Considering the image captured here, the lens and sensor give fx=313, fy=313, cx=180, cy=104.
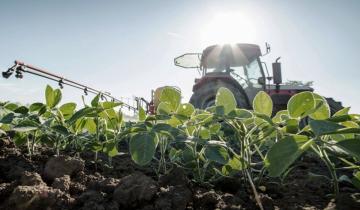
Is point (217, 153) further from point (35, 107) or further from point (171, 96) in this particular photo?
point (35, 107)

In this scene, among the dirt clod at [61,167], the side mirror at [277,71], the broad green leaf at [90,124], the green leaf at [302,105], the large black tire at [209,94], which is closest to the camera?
the green leaf at [302,105]

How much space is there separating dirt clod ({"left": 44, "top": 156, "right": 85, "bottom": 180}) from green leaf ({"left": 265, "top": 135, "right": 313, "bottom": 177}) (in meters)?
0.72

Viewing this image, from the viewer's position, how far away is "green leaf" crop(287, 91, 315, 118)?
734 mm

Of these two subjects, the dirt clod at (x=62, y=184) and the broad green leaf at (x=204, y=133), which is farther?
the broad green leaf at (x=204, y=133)

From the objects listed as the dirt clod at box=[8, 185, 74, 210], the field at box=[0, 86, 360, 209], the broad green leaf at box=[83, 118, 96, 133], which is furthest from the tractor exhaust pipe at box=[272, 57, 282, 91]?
the dirt clod at box=[8, 185, 74, 210]

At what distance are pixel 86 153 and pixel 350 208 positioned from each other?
107cm

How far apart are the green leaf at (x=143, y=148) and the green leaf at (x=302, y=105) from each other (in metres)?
0.35

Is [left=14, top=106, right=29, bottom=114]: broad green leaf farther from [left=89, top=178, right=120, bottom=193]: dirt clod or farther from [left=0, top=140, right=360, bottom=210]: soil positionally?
[left=89, top=178, right=120, bottom=193]: dirt clod

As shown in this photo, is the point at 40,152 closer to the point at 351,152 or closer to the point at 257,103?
the point at 257,103

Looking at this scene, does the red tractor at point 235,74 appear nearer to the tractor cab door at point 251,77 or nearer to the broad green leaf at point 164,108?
the tractor cab door at point 251,77

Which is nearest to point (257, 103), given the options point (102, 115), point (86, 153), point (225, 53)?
point (102, 115)

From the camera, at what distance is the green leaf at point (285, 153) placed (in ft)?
1.89

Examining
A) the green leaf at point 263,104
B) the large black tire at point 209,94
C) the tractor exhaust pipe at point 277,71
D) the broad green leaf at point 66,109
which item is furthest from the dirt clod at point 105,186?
the tractor exhaust pipe at point 277,71

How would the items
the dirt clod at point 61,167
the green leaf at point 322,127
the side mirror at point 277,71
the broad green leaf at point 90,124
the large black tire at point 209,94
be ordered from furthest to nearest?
the side mirror at point 277,71 < the large black tire at point 209,94 < the broad green leaf at point 90,124 < the dirt clod at point 61,167 < the green leaf at point 322,127
